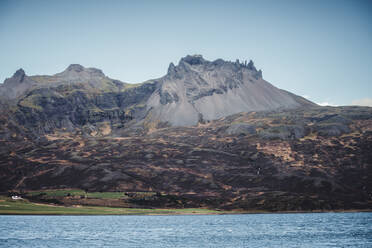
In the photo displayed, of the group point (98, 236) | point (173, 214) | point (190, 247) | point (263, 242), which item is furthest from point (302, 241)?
point (173, 214)

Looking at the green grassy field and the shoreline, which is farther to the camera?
the green grassy field

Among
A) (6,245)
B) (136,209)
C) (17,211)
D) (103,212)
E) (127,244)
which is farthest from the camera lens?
(136,209)

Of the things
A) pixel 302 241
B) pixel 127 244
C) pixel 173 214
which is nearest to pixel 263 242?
pixel 302 241

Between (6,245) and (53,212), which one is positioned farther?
(53,212)

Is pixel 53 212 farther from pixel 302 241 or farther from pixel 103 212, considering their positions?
pixel 302 241

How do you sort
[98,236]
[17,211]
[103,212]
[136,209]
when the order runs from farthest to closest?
[136,209] → [103,212] → [17,211] → [98,236]

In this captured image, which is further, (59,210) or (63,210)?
(59,210)

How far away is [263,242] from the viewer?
96062 millimetres

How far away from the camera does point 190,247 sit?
87875 millimetres

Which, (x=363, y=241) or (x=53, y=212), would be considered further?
(x=53, y=212)

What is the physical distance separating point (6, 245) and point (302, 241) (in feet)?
213

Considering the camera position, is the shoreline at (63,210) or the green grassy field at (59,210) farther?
the green grassy field at (59,210)

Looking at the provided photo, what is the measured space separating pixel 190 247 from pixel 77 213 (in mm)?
104492

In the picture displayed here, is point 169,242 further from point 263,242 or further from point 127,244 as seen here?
point 263,242
